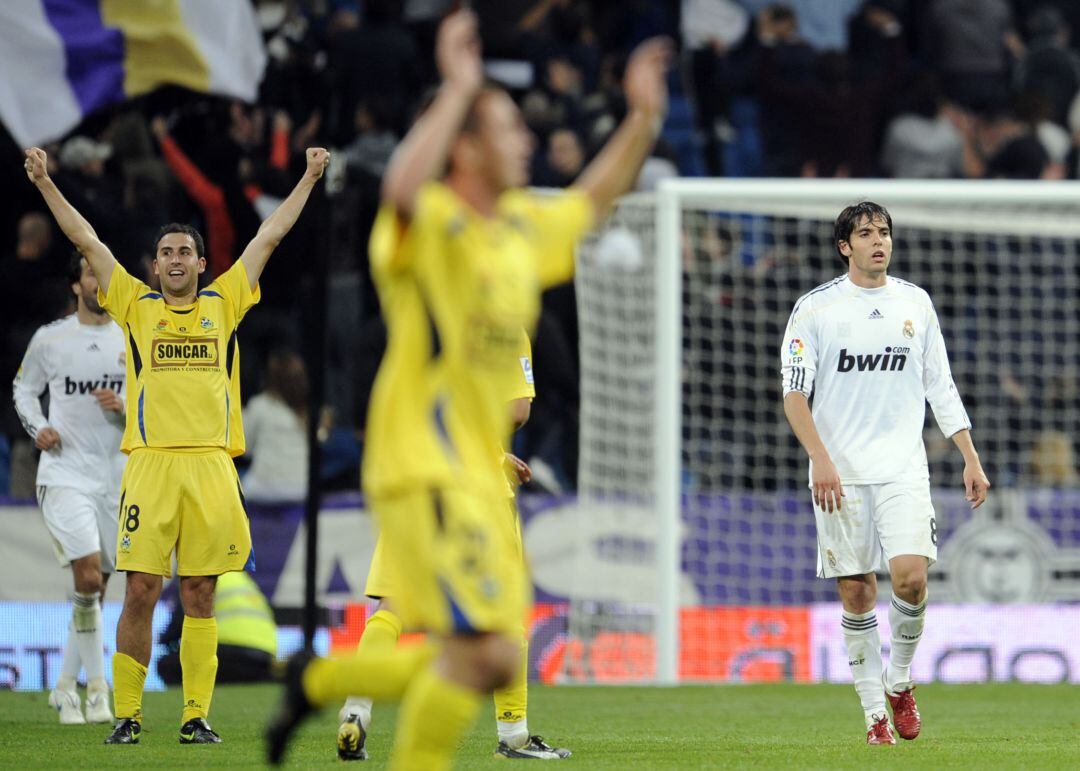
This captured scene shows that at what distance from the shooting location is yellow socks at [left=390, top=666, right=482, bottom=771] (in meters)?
4.86

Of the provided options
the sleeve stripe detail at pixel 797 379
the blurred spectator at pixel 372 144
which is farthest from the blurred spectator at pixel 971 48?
the sleeve stripe detail at pixel 797 379

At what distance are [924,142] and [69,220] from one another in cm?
1047

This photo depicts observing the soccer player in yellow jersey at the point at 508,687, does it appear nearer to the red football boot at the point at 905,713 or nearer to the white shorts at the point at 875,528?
the white shorts at the point at 875,528

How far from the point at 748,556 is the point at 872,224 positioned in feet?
20.0

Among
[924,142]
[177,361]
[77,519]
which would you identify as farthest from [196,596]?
[924,142]

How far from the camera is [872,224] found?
8.53m

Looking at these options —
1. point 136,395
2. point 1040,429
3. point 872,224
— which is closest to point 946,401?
point 872,224

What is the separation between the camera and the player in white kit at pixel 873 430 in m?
8.45

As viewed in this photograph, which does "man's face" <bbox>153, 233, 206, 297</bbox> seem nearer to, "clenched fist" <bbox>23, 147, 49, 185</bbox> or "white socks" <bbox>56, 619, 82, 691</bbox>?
"clenched fist" <bbox>23, 147, 49, 185</bbox>

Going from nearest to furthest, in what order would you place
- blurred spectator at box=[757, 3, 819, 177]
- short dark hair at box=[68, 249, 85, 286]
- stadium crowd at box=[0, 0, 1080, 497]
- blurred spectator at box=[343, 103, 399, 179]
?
short dark hair at box=[68, 249, 85, 286] → stadium crowd at box=[0, 0, 1080, 497] → blurred spectator at box=[343, 103, 399, 179] → blurred spectator at box=[757, 3, 819, 177]

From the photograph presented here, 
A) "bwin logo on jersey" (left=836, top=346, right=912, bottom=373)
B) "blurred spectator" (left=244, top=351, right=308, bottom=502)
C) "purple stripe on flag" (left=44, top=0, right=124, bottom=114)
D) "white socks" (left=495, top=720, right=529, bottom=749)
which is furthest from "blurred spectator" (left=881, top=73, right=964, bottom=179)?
"white socks" (left=495, top=720, right=529, bottom=749)

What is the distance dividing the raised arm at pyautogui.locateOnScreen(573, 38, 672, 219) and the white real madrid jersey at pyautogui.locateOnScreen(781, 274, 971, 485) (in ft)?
10.6

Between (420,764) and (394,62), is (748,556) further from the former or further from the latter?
(420,764)

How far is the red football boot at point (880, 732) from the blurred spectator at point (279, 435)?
20.6 ft
